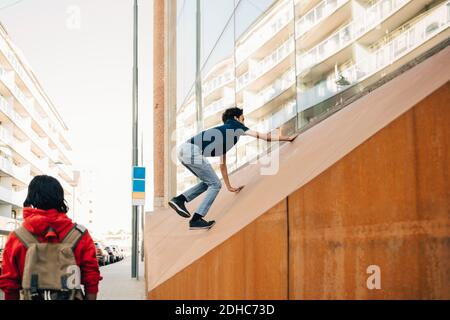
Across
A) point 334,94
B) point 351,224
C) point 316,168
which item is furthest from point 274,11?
point 351,224

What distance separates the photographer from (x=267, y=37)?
8.95m

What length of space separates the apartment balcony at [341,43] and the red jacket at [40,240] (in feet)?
13.6

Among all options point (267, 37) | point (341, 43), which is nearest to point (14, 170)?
point (267, 37)

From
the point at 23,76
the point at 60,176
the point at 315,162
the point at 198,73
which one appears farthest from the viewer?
the point at 60,176

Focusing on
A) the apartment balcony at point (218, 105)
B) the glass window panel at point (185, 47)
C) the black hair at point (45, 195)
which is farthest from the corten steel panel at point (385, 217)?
the glass window panel at point (185, 47)

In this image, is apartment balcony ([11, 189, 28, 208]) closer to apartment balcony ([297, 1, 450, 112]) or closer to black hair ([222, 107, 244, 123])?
apartment balcony ([297, 1, 450, 112])

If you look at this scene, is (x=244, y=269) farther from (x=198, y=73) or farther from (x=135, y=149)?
(x=198, y=73)

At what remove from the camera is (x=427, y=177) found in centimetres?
309

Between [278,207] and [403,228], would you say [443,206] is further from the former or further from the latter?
[278,207]

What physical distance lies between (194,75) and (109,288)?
22.1ft

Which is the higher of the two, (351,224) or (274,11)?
(274,11)

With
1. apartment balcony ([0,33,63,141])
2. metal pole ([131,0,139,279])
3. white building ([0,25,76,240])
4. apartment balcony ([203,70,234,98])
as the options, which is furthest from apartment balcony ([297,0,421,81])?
apartment balcony ([0,33,63,141])

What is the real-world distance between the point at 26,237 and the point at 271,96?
245 inches

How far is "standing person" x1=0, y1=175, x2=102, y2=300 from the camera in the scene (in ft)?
9.20
